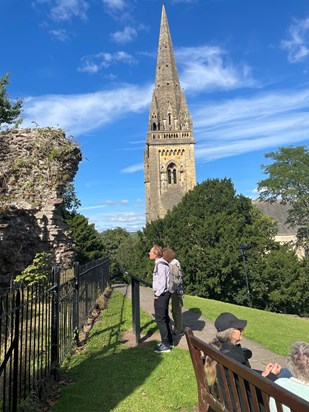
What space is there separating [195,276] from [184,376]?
2543 centimetres

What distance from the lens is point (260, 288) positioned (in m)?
28.5

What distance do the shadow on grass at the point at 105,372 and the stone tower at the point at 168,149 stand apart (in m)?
45.1

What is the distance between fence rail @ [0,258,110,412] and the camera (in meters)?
3.38

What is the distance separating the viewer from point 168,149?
54031mm

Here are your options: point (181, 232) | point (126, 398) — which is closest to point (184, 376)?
point (126, 398)

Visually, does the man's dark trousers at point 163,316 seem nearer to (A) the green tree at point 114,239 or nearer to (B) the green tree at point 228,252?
(B) the green tree at point 228,252

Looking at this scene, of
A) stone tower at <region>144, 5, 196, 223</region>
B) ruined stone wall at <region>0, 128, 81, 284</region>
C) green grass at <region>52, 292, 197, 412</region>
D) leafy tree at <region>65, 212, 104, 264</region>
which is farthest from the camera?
stone tower at <region>144, 5, 196, 223</region>

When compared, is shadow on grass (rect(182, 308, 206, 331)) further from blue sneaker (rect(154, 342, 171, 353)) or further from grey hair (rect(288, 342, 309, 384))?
grey hair (rect(288, 342, 309, 384))

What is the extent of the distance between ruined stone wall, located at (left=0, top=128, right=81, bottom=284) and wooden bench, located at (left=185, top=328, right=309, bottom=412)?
23.6ft

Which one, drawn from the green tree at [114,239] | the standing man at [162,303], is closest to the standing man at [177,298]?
the standing man at [162,303]

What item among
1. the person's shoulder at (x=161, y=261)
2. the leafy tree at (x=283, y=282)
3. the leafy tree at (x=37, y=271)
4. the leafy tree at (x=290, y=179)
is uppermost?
the leafy tree at (x=290, y=179)

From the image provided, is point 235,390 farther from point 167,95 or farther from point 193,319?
point 167,95

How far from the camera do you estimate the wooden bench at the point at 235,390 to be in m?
1.75

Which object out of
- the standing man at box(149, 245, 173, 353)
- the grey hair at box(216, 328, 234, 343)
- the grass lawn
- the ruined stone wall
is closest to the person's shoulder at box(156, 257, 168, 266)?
the standing man at box(149, 245, 173, 353)
